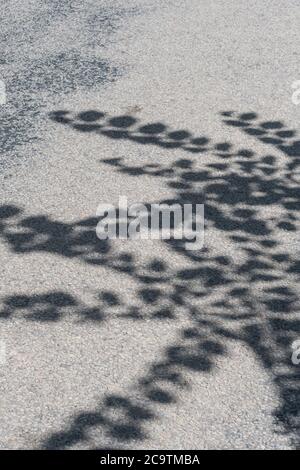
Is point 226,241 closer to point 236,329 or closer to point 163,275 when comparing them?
point 163,275

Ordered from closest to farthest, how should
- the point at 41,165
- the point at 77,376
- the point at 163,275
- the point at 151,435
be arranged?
the point at 151,435 → the point at 77,376 → the point at 163,275 → the point at 41,165

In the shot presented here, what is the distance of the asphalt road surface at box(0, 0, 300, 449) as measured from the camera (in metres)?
5.17

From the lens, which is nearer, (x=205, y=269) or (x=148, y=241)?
(x=205, y=269)

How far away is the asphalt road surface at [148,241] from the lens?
517 cm

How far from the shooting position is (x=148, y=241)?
6703 mm

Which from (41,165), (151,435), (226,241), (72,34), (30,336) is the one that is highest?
(72,34)

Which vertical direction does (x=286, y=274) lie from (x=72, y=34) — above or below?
below

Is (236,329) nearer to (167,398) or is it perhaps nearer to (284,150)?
(167,398)

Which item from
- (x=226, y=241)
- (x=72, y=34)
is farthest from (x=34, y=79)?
(x=226, y=241)

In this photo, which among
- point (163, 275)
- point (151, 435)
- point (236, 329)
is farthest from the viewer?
point (163, 275)

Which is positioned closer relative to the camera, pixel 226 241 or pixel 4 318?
pixel 4 318

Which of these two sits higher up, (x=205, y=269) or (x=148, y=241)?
(x=148, y=241)

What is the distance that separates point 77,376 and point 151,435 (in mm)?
656

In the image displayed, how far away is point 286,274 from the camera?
6.34 m
